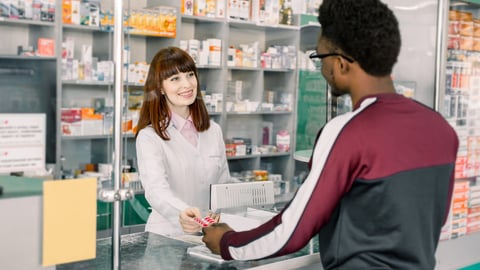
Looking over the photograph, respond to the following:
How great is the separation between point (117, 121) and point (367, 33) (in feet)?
2.88

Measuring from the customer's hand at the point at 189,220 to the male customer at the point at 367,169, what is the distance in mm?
678

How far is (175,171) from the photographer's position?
275 centimetres

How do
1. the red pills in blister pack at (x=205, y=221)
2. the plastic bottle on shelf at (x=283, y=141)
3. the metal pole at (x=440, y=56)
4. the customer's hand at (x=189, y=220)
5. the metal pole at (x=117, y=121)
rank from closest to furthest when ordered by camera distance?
the metal pole at (x=117, y=121)
the red pills in blister pack at (x=205, y=221)
the customer's hand at (x=189, y=220)
the metal pole at (x=440, y=56)
the plastic bottle on shelf at (x=283, y=141)

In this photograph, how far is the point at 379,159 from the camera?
161 cm

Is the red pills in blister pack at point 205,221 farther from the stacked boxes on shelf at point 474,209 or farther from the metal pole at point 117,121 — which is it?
the stacked boxes on shelf at point 474,209

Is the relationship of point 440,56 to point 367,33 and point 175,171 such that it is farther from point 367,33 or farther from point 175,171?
point 367,33

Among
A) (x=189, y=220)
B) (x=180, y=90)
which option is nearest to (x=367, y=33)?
(x=189, y=220)

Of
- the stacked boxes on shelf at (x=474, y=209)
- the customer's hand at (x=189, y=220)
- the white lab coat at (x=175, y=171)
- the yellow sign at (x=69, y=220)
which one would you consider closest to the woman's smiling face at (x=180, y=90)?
the white lab coat at (x=175, y=171)

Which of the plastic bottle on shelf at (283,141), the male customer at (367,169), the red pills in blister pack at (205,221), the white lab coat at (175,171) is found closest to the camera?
the male customer at (367,169)

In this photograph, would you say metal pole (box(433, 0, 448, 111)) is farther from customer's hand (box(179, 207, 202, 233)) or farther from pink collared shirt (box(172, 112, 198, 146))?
customer's hand (box(179, 207, 202, 233))

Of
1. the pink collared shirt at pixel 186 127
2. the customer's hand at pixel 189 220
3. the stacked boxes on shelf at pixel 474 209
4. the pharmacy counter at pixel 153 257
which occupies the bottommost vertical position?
the stacked boxes on shelf at pixel 474 209

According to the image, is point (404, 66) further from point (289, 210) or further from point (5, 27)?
point (5, 27)

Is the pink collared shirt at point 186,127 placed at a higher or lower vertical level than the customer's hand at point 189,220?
higher

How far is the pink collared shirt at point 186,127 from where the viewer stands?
2.82m
